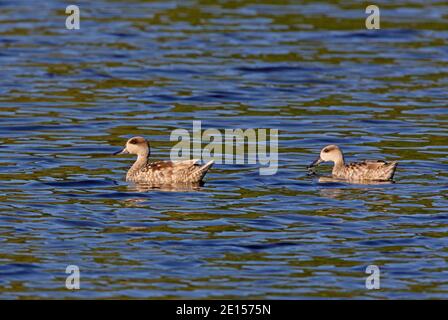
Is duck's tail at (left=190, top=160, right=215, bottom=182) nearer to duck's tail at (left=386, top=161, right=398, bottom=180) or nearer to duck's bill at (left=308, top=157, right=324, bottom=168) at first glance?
duck's bill at (left=308, top=157, right=324, bottom=168)

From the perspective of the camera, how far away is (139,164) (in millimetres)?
18266

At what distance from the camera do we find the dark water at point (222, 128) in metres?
13.4

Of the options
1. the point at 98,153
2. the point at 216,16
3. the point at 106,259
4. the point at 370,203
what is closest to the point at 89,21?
the point at 216,16

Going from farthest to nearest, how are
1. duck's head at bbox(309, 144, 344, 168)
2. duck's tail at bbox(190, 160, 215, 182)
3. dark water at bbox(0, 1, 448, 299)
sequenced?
duck's head at bbox(309, 144, 344, 168) → duck's tail at bbox(190, 160, 215, 182) → dark water at bbox(0, 1, 448, 299)

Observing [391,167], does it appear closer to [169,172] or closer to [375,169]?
[375,169]

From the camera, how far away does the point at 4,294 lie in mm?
12570

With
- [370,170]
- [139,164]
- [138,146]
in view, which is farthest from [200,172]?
[370,170]

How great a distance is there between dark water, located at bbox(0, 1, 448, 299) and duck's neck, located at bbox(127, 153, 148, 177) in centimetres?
23

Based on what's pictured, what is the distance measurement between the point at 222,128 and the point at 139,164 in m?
3.64

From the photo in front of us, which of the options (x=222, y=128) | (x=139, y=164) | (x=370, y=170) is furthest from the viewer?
(x=222, y=128)

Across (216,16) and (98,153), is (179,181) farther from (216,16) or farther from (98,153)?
(216,16)

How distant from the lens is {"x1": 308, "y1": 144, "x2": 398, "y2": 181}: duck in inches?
691

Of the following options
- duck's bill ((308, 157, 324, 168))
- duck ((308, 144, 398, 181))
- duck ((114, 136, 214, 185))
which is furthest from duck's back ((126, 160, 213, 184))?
duck ((308, 144, 398, 181))
